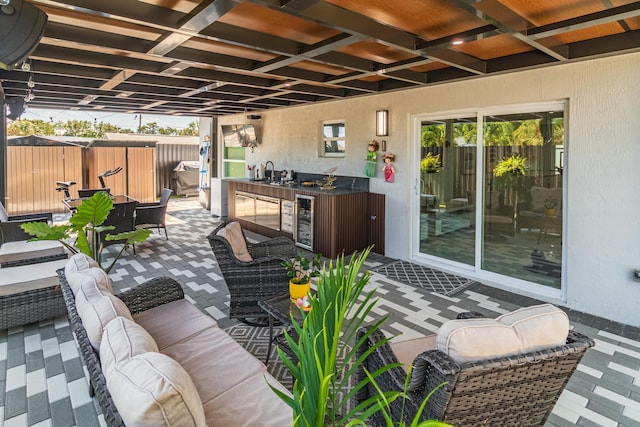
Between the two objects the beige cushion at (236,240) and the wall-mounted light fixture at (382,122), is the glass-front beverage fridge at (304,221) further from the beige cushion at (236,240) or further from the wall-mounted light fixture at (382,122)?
the beige cushion at (236,240)

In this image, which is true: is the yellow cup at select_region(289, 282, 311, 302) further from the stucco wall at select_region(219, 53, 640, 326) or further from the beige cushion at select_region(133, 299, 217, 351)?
the stucco wall at select_region(219, 53, 640, 326)

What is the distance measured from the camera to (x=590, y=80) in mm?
3957

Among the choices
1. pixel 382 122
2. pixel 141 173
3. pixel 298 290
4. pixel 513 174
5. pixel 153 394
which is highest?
pixel 382 122

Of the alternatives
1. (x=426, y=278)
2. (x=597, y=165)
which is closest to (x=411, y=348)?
(x=426, y=278)

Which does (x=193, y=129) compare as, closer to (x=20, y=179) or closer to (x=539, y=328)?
(x=20, y=179)

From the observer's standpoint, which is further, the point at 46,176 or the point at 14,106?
the point at 46,176

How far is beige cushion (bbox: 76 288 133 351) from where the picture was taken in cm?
185

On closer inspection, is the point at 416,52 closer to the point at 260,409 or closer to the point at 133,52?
the point at 133,52

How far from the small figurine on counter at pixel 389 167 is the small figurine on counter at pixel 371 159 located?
0.78 ft

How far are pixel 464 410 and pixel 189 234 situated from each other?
726cm

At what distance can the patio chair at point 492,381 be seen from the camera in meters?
1.57

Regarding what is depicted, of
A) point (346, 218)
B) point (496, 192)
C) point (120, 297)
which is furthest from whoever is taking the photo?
point (346, 218)

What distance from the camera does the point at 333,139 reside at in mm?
7277

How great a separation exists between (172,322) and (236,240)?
4.50 ft
